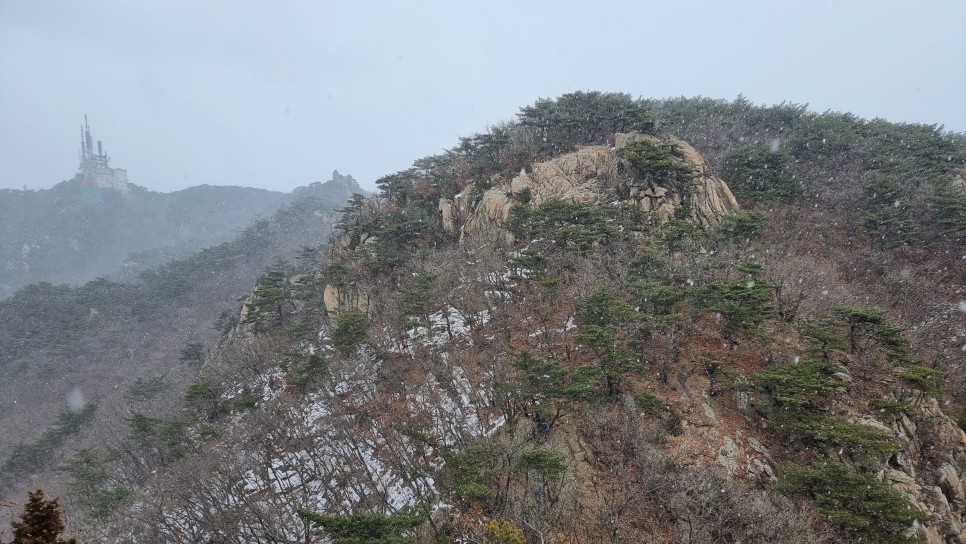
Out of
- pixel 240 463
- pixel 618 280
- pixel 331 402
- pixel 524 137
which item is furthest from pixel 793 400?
pixel 524 137

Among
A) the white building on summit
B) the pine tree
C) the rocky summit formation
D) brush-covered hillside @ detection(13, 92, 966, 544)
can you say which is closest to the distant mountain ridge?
the white building on summit

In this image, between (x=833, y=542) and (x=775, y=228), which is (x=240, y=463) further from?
(x=775, y=228)

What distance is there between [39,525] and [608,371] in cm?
1234

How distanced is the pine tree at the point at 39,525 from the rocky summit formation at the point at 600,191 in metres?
21.3

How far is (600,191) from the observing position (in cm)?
2586

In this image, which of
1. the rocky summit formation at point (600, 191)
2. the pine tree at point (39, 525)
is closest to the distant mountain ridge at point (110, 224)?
the rocky summit formation at point (600, 191)

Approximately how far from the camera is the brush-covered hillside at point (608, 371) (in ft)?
35.7

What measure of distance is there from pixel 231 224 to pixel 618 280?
457 ft

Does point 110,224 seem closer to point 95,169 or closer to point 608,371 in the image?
point 95,169

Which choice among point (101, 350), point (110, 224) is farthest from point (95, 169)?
point (101, 350)

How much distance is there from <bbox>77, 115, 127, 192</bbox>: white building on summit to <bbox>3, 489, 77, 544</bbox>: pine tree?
522 feet

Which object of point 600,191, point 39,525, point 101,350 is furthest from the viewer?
point 101,350

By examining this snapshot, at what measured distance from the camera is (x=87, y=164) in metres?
123

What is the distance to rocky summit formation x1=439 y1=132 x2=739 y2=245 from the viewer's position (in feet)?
78.5
